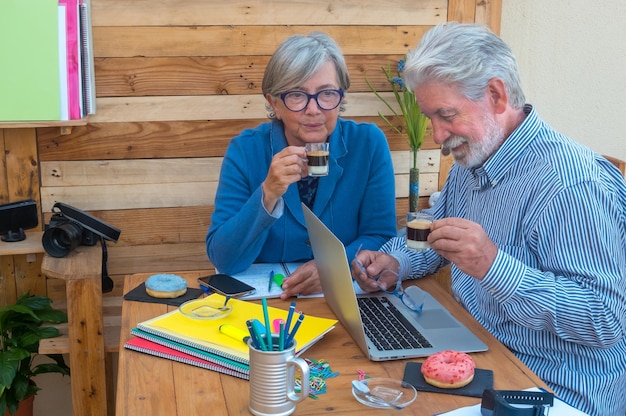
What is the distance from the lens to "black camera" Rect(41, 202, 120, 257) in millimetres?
2801

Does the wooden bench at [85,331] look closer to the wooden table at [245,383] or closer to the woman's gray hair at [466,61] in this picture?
the wooden table at [245,383]

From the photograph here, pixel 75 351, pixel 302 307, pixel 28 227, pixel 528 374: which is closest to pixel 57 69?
pixel 28 227

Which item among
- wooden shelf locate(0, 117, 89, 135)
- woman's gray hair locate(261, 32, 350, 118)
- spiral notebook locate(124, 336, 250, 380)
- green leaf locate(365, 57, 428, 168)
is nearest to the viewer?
spiral notebook locate(124, 336, 250, 380)

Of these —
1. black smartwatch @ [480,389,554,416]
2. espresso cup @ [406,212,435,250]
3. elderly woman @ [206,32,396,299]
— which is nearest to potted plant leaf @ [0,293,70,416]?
elderly woman @ [206,32,396,299]

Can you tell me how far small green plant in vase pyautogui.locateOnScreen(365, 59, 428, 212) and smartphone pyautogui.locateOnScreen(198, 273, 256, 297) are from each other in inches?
51.3

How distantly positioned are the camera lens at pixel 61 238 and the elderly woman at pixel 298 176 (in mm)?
677

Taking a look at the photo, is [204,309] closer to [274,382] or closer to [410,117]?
[274,382]

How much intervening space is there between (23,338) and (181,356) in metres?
1.49

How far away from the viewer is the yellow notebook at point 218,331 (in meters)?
1.68

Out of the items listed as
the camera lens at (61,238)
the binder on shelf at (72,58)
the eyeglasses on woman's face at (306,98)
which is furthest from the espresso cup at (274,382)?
the binder on shelf at (72,58)

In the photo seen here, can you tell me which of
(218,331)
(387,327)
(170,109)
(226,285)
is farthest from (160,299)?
(170,109)

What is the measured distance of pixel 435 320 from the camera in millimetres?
1928

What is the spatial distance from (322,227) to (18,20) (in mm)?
1777

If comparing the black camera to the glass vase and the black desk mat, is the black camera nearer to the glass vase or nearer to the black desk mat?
the black desk mat
